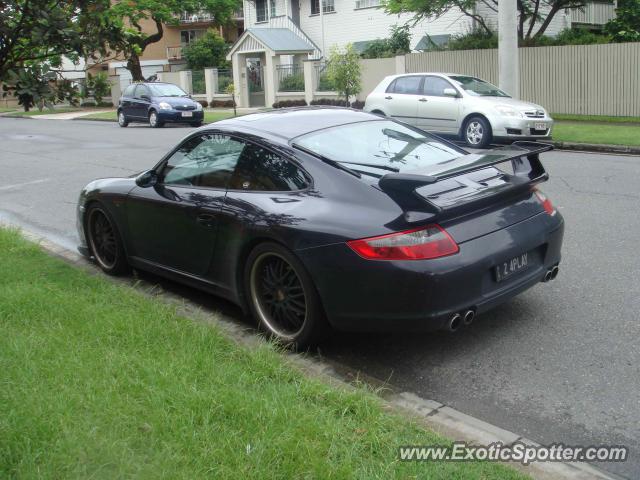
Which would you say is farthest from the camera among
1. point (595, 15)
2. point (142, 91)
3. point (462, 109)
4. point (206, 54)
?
point (206, 54)

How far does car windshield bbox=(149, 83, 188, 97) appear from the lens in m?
27.3

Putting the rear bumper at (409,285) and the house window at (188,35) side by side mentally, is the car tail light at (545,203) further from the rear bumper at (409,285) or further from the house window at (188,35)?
the house window at (188,35)

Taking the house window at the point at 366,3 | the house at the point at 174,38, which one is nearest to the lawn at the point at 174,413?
the house window at the point at 366,3

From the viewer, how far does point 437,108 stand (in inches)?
651

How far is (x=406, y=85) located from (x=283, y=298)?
13219 mm

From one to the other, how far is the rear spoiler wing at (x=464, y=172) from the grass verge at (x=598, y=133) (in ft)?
35.9

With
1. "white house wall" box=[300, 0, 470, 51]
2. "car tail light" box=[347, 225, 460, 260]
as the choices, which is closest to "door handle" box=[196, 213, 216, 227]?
"car tail light" box=[347, 225, 460, 260]

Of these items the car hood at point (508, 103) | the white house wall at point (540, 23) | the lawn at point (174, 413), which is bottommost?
the lawn at point (174, 413)

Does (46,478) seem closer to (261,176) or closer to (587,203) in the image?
(261,176)

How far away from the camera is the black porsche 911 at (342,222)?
4309 millimetres

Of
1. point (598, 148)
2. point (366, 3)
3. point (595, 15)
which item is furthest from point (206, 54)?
point (598, 148)

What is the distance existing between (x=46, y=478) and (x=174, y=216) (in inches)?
110

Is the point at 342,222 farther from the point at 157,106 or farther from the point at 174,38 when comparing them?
the point at 174,38

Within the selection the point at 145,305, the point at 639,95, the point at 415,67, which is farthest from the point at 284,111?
the point at 415,67
